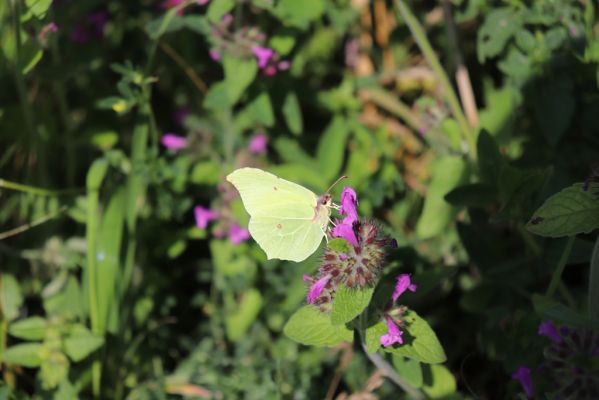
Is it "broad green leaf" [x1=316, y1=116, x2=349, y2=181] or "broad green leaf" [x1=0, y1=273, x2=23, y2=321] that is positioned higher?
"broad green leaf" [x1=316, y1=116, x2=349, y2=181]

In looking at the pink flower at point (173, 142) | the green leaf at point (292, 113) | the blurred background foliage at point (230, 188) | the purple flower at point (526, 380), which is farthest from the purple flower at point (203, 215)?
the purple flower at point (526, 380)

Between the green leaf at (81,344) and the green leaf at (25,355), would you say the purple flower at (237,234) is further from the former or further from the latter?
the green leaf at (25,355)

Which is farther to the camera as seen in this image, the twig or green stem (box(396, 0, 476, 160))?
the twig

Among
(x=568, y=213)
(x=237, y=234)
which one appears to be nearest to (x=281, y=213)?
(x=568, y=213)

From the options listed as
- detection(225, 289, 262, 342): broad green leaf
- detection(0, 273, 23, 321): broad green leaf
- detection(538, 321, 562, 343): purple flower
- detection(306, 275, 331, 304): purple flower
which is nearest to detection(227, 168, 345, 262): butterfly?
detection(306, 275, 331, 304): purple flower

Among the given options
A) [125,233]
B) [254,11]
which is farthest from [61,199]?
[254,11]

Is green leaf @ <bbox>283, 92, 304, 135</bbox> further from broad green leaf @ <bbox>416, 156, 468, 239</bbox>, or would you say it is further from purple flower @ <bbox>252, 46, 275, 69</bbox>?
broad green leaf @ <bbox>416, 156, 468, 239</bbox>

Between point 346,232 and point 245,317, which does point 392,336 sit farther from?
Answer: point 245,317
